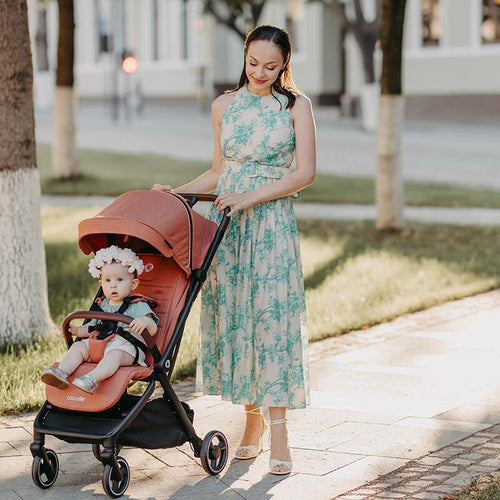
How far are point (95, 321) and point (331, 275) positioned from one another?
5.27 m

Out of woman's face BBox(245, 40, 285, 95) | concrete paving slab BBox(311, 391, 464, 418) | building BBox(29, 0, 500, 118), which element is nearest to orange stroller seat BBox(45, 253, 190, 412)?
woman's face BBox(245, 40, 285, 95)

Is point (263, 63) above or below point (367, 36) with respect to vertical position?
above

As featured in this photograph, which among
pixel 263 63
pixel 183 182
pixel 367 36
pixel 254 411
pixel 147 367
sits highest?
pixel 263 63

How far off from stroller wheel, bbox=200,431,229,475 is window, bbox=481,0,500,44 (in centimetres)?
2780

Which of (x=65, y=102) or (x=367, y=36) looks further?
(x=367, y=36)

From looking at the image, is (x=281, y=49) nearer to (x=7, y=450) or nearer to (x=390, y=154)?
(x=7, y=450)

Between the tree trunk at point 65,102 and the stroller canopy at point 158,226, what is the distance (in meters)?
11.3

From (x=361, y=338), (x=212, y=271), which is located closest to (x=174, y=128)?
(x=361, y=338)

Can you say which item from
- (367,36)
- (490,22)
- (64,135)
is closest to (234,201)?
(64,135)

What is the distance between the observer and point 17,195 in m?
7.47

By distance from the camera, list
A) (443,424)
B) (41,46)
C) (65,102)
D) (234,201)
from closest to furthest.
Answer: (234,201)
(443,424)
(65,102)
(41,46)

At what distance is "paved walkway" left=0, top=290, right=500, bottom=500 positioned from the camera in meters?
4.95

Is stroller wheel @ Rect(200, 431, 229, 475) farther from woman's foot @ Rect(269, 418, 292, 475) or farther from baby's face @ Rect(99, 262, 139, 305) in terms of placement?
baby's face @ Rect(99, 262, 139, 305)

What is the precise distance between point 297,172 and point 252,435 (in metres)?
1.22
